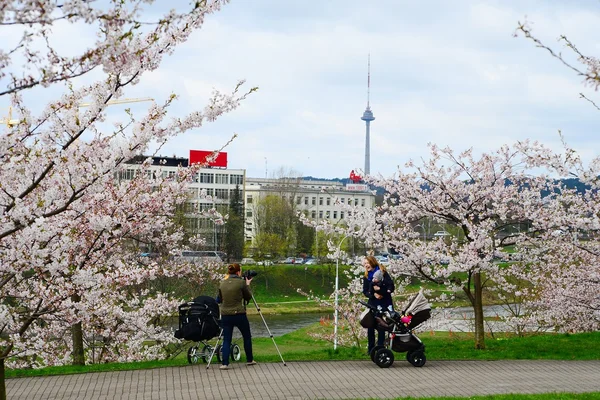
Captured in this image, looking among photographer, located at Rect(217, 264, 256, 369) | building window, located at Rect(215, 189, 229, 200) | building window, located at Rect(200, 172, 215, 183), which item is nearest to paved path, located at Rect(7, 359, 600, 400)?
photographer, located at Rect(217, 264, 256, 369)

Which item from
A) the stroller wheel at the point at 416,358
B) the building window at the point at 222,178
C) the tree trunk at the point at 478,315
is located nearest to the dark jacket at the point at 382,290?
the stroller wheel at the point at 416,358

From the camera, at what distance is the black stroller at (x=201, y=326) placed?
1325 cm

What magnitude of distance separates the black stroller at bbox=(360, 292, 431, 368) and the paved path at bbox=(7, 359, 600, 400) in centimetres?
20

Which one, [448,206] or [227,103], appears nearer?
[227,103]

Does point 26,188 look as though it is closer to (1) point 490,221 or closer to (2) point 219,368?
(2) point 219,368

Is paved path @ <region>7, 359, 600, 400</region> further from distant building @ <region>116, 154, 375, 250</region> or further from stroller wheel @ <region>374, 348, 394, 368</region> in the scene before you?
distant building @ <region>116, 154, 375, 250</region>

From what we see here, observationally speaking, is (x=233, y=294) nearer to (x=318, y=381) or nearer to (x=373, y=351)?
(x=318, y=381)

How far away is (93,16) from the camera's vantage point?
5.27 m

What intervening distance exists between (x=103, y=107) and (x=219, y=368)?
698 cm

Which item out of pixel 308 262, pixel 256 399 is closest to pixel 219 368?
pixel 256 399

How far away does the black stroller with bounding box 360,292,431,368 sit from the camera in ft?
42.7

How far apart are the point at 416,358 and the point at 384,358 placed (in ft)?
2.12

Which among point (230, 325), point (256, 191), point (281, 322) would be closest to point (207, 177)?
point (256, 191)

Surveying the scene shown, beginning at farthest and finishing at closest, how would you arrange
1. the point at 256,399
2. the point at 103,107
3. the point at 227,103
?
1. the point at 256,399
2. the point at 227,103
3. the point at 103,107
